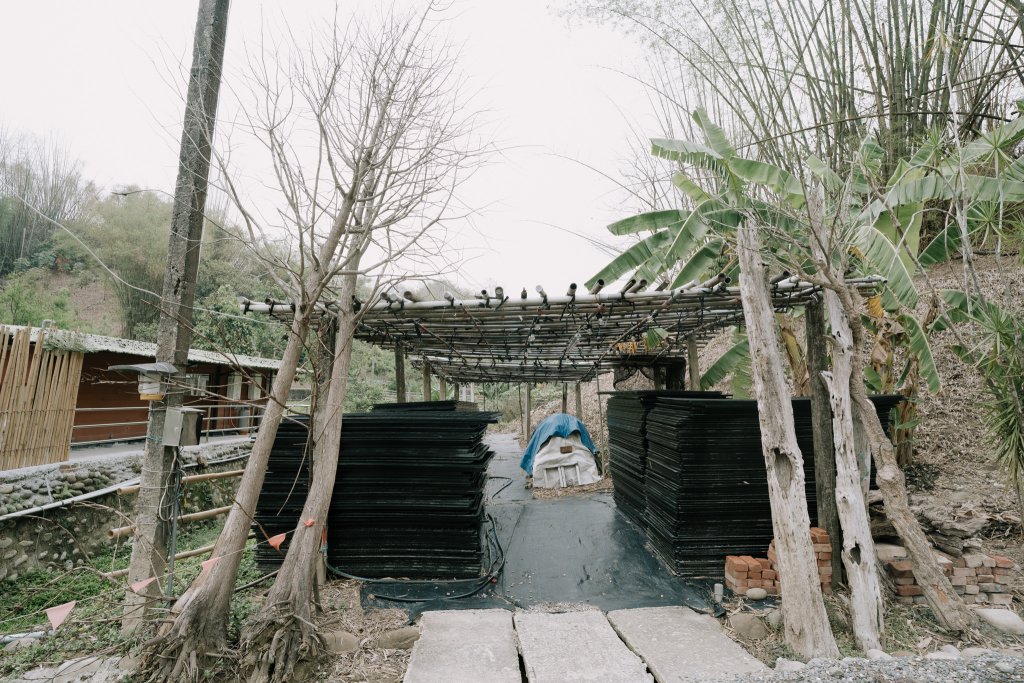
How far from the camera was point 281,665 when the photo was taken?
3402mm

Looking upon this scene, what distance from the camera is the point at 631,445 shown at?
7.67m

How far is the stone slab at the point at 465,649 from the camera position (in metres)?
3.47

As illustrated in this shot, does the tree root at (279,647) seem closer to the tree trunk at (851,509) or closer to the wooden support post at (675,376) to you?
the tree trunk at (851,509)

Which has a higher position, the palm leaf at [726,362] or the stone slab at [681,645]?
the palm leaf at [726,362]

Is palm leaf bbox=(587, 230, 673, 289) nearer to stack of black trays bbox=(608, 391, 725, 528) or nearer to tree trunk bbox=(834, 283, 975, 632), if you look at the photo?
stack of black trays bbox=(608, 391, 725, 528)

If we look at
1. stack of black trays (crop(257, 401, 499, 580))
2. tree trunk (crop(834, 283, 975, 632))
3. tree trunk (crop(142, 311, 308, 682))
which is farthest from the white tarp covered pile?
tree trunk (crop(142, 311, 308, 682))

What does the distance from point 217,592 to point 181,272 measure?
97.4 inches

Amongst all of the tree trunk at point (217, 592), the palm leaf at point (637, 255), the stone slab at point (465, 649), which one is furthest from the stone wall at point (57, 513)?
the palm leaf at point (637, 255)

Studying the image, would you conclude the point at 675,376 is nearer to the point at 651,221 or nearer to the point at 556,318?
the point at 651,221

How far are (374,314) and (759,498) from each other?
4.42 meters

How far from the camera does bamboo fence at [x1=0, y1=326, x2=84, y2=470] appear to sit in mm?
7301

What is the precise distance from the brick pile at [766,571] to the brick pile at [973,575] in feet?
1.67

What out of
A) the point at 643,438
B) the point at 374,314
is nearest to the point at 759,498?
the point at 643,438

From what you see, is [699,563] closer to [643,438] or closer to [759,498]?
[759,498]
